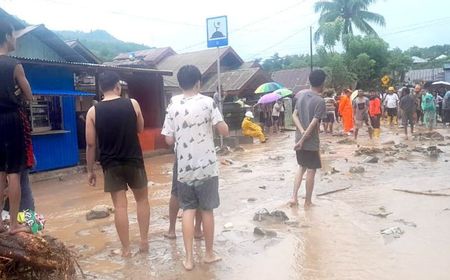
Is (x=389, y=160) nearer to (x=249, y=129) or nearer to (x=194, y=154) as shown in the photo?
(x=194, y=154)

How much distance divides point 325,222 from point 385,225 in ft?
2.09

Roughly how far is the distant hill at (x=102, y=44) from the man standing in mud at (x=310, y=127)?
2748 cm

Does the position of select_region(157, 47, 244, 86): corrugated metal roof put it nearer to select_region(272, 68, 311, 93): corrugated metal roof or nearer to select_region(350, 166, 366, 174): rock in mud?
select_region(272, 68, 311, 93): corrugated metal roof

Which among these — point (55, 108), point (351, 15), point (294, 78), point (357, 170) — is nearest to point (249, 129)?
point (55, 108)

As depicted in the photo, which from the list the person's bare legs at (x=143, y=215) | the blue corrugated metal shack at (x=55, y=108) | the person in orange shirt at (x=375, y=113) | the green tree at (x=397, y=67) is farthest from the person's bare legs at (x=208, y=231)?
the green tree at (x=397, y=67)

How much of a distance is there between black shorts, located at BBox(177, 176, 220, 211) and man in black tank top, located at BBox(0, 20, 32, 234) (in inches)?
50.8

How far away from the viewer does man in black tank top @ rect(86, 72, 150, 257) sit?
13.3 ft

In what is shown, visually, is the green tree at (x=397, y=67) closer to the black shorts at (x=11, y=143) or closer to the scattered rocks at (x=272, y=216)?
the scattered rocks at (x=272, y=216)

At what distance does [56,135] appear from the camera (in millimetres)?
10805

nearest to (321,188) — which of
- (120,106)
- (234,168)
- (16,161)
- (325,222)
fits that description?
(325,222)

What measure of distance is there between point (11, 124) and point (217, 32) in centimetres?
765

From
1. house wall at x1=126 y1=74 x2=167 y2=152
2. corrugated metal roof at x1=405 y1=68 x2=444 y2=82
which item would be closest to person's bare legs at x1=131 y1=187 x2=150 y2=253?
house wall at x1=126 y1=74 x2=167 y2=152

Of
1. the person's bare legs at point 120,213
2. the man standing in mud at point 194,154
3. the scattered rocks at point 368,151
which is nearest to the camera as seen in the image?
the man standing in mud at point 194,154

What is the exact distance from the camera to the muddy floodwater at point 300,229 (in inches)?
150
